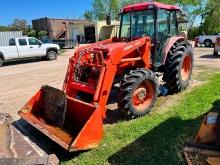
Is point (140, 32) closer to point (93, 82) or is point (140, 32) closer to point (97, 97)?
point (93, 82)

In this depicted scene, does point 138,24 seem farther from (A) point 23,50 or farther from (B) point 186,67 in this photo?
(A) point 23,50

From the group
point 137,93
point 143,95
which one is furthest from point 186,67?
point 137,93

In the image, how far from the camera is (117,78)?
705 centimetres

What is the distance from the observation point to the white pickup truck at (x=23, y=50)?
1869cm

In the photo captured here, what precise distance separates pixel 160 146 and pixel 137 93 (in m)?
1.60

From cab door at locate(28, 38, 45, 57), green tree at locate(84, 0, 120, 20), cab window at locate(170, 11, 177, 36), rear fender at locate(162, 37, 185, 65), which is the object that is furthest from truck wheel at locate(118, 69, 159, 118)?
green tree at locate(84, 0, 120, 20)

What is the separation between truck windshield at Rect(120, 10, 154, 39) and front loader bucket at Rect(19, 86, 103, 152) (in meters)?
2.81

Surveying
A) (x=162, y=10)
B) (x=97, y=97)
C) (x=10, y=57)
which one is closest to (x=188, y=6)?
(x=10, y=57)

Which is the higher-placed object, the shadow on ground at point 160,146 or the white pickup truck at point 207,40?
the white pickup truck at point 207,40

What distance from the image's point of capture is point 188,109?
7062 millimetres

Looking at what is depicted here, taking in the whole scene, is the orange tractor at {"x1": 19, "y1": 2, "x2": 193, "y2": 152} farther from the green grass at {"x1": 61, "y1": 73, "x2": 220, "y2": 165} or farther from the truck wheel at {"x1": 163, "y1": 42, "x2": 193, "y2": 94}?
the green grass at {"x1": 61, "y1": 73, "x2": 220, "y2": 165}

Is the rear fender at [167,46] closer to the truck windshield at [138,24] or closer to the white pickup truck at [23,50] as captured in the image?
the truck windshield at [138,24]

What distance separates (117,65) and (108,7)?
56841 mm

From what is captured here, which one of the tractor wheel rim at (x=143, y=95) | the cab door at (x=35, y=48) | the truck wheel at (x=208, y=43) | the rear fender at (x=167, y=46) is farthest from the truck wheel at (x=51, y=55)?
the tractor wheel rim at (x=143, y=95)
